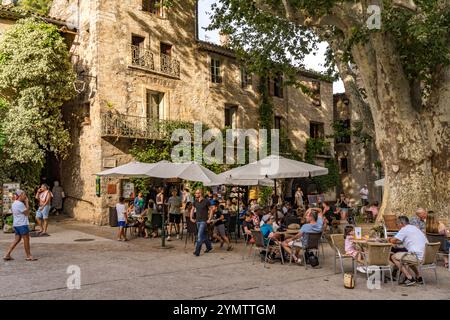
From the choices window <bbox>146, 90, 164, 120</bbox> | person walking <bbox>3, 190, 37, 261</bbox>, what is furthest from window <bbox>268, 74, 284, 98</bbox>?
person walking <bbox>3, 190, 37, 261</bbox>

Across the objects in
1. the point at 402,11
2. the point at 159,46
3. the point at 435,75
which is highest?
the point at 159,46

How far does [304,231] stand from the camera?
979 cm

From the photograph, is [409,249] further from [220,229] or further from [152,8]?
[152,8]

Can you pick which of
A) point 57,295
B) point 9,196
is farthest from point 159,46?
point 57,295

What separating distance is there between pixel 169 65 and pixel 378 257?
15.9m

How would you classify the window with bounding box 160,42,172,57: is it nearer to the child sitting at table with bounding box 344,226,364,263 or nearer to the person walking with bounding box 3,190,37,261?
the person walking with bounding box 3,190,37,261

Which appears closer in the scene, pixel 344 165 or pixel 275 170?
pixel 275 170

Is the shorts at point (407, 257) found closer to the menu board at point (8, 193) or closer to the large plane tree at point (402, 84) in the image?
the large plane tree at point (402, 84)

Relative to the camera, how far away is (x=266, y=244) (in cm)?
1042

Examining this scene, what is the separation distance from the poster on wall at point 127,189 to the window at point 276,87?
11.3m

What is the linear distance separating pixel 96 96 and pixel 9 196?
532 centimetres

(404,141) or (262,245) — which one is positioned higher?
(404,141)

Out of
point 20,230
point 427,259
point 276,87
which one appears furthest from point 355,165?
point 20,230
